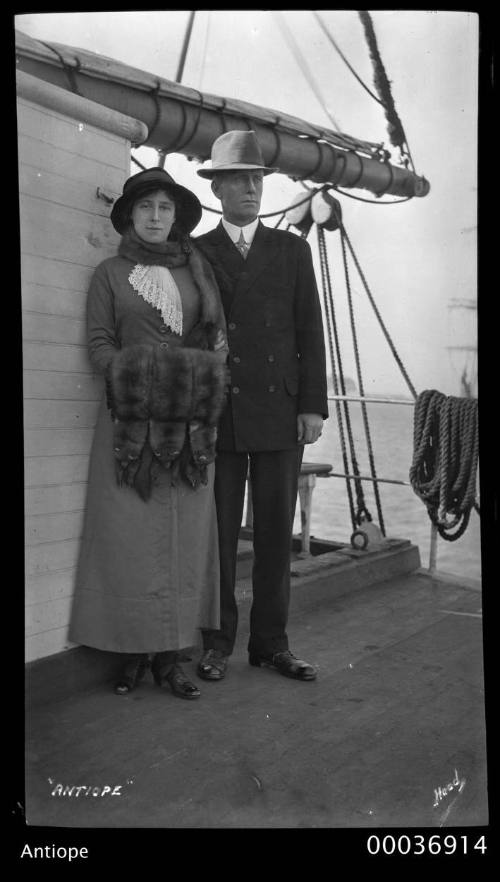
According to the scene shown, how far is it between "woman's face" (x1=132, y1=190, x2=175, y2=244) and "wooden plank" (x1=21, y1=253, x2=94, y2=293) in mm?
232

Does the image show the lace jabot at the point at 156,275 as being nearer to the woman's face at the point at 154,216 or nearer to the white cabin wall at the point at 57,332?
the woman's face at the point at 154,216

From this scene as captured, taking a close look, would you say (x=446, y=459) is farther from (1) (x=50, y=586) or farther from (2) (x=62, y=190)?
(2) (x=62, y=190)

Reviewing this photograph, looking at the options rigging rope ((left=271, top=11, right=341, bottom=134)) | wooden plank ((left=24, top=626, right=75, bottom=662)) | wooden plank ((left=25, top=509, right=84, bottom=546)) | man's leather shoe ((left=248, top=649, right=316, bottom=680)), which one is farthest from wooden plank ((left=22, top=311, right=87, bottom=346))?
man's leather shoe ((left=248, top=649, right=316, bottom=680))

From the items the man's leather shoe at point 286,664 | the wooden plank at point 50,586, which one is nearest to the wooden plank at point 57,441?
the wooden plank at point 50,586

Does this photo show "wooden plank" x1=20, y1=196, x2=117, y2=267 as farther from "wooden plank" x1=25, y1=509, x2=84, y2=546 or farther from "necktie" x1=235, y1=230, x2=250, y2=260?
"wooden plank" x1=25, y1=509, x2=84, y2=546

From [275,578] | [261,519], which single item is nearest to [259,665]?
[275,578]

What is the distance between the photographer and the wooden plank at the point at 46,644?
2875mm

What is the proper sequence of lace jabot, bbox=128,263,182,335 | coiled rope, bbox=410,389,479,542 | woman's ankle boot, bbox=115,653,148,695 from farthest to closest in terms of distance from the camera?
coiled rope, bbox=410,389,479,542, woman's ankle boot, bbox=115,653,148,695, lace jabot, bbox=128,263,182,335

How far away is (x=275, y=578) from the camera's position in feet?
11.0

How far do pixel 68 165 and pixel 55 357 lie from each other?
0.65 metres

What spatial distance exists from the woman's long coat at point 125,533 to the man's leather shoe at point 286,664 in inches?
15.3

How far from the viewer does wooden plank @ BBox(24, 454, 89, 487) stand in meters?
2.84

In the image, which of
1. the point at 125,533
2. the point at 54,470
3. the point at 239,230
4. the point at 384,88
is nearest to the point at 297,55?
the point at 384,88

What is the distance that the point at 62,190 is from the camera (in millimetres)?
2863
